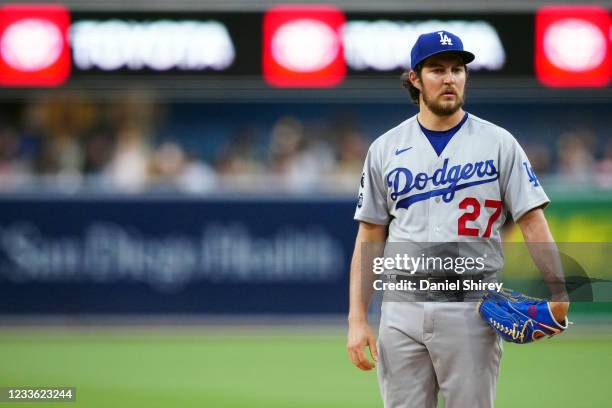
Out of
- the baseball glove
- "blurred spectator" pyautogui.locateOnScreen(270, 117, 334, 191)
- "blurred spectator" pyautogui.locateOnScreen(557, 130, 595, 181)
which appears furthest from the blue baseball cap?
"blurred spectator" pyautogui.locateOnScreen(557, 130, 595, 181)

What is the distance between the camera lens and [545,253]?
3.87 metres

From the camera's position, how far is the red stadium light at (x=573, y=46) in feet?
36.8

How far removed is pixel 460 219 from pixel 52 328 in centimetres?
852

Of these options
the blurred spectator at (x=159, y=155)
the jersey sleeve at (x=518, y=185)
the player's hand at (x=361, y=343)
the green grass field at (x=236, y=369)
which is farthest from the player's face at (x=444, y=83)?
the blurred spectator at (x=159, y=155)

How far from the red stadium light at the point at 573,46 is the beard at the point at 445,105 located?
300 inches

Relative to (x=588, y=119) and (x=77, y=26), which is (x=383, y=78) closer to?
(x=77, y=26)

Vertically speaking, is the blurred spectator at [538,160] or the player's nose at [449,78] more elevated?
the player's nose at [449,78]

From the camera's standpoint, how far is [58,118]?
1414 cm

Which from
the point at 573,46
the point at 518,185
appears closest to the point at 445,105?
the point at 518,185

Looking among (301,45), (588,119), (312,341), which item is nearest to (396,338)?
(312,341)

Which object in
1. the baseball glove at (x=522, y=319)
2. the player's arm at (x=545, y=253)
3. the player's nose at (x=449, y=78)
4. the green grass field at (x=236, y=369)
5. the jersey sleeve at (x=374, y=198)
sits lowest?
the green grass field at (x=236, y=369)

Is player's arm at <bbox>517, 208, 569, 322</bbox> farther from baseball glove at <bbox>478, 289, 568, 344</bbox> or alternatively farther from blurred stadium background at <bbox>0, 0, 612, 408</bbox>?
blurred stadium background at <bbox>0, 0, 612, 408</bbox>

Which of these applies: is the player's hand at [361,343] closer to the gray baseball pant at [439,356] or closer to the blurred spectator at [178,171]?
the gray baseball pant at [439,356]

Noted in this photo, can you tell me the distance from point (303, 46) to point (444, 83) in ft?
24.1
